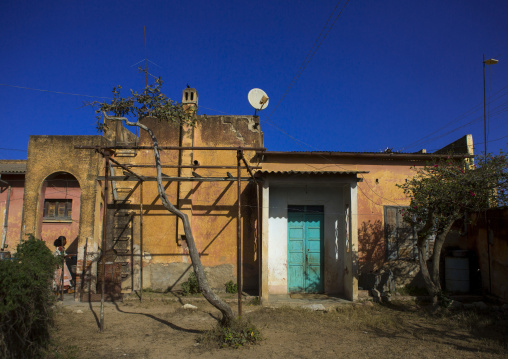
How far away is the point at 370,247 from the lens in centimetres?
1072

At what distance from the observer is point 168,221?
1077 centimetres

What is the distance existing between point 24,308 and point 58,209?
14706mm

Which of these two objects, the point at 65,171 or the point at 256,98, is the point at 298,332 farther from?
the point at 65,171

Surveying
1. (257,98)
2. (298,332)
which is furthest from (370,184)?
(298,332)

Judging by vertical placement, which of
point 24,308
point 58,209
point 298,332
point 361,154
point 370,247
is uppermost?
point 361,154

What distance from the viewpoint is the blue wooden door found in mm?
10578

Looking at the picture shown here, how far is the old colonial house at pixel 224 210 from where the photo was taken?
33.9 ft

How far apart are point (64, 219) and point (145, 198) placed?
8.86 meters

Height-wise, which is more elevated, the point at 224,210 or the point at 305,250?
the point at 224,210

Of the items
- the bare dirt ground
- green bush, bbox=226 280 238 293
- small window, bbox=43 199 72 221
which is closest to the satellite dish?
green bush, bbox=226 280 238 293

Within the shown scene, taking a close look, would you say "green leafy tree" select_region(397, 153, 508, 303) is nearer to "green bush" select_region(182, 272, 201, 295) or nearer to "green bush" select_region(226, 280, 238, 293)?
"green bush" select_region(226, 280, 238, 293)

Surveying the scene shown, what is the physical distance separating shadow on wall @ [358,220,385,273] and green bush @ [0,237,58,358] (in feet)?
27.7

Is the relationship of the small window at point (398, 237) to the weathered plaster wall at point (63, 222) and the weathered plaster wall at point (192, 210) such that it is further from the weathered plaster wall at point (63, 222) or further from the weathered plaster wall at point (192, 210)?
the weathered plaster wall at point (63, 222)

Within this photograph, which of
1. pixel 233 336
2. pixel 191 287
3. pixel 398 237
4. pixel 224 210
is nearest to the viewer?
pixel 233 336
